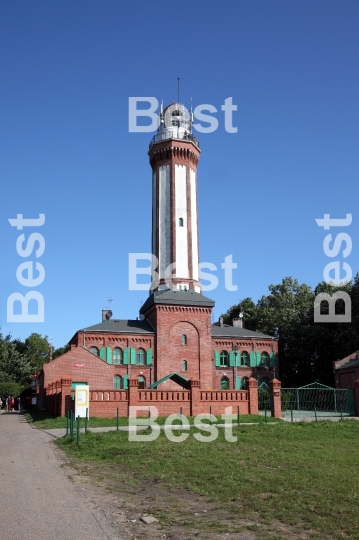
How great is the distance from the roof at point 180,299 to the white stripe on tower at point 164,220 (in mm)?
2364

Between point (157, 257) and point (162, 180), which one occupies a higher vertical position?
point (162, 180)

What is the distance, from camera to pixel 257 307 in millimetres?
68438

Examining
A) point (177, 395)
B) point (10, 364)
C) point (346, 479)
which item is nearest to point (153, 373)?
point (177, 395)

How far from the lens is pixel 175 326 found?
46.2 meters

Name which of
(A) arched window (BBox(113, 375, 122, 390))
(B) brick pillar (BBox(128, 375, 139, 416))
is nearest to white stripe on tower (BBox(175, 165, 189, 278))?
(A) arched window (BBox(113, 375, 122, 390))

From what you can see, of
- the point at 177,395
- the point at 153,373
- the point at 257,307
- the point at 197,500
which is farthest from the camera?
the point at 257,307

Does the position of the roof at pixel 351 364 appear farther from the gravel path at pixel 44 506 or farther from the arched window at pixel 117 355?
the gravel path at pixel 44 506

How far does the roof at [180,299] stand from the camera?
150 feet

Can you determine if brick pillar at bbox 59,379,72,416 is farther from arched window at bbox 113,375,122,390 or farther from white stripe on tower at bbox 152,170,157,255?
white stripe on tower at bbox 152,170,157,255

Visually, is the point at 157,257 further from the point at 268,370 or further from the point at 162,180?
the point at 268,370

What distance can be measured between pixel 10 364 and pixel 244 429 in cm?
4827

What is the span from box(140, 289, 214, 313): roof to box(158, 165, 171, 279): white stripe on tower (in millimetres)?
2364

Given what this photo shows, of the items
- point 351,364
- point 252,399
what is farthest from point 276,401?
point 351,364

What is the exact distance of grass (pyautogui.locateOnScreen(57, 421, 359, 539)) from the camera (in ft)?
27.2
